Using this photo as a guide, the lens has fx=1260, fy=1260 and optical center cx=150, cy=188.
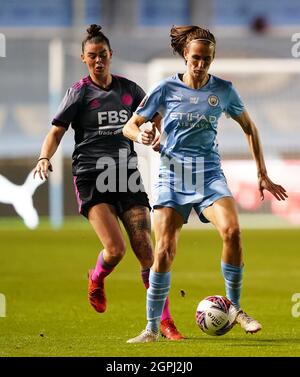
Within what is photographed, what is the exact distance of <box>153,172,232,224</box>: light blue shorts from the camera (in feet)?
30.2

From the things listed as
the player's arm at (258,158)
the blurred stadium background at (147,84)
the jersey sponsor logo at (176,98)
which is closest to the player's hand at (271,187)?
the player's arm at (258,158)

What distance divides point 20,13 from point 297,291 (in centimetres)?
2500

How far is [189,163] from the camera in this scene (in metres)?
9.27

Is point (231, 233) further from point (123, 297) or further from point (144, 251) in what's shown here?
point (123, 297)

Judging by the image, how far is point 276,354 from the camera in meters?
8.44

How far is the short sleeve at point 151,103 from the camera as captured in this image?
9328 mm

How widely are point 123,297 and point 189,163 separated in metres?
4.57

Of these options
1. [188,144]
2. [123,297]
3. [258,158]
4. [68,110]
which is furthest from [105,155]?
[123,297]

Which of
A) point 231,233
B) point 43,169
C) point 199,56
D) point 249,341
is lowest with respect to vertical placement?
point 249,341

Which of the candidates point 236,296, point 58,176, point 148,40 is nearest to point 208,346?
point 236,296

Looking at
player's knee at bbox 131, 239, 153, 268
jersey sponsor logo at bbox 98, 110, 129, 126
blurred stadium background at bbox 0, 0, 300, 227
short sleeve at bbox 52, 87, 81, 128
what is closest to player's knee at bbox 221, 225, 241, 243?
player's knee at bbox 131, 239, 153, 268

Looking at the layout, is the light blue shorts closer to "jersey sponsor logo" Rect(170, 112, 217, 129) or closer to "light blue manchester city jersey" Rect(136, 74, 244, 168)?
"light blue manchester city jersey" Rect(136, 74, 244, 168)

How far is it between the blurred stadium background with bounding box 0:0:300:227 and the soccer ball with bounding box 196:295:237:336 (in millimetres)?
16089

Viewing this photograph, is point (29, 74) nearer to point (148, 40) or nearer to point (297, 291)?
→ point (148, 40)
